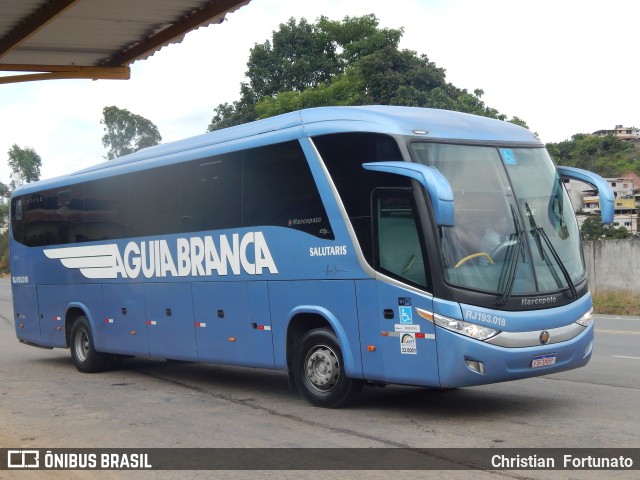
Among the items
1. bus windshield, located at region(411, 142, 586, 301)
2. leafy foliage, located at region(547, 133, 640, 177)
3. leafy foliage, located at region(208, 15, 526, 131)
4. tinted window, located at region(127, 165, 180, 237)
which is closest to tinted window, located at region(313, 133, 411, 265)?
bus windshield, located at region(411, 142, 586, 301)

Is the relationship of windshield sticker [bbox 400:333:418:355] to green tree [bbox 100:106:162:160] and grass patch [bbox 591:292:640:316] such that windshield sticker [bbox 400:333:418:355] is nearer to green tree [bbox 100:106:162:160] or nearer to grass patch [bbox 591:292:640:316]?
grass patch [bbox 591:292:640:316]

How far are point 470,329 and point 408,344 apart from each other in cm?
74

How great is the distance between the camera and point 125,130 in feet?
272

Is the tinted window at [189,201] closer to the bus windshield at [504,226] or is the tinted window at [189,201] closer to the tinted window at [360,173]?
the tinted window at [360,173]

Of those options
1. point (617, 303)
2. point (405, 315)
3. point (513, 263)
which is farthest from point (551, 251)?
point (617, 303)

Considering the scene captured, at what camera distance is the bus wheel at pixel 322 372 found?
1078 centimetres

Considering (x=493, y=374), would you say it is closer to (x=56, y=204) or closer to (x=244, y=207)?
(x=244, y=207)

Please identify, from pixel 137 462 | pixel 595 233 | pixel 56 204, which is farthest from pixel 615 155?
pixel 137 462

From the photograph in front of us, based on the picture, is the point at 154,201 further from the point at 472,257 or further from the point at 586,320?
the point at 586,320

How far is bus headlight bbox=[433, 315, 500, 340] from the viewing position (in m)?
9.50

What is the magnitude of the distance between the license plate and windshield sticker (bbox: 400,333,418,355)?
1.24 meters

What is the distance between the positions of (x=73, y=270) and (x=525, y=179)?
30.2ft

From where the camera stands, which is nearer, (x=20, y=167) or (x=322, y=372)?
(x=322, y=372)

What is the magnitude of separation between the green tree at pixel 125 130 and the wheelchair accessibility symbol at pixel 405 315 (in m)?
74.2
